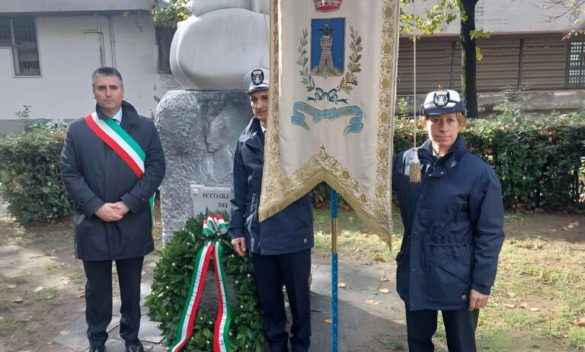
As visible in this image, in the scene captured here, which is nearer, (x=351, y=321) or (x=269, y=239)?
(x=269, y=239)

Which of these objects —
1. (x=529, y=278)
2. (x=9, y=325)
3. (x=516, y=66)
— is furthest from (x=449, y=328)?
(x=516, y=66)

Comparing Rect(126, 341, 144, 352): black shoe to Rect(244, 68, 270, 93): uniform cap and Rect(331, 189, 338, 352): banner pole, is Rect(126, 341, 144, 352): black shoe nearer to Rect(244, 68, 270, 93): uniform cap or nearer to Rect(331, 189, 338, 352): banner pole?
Rect(331, 189, 338, 352): banner pole

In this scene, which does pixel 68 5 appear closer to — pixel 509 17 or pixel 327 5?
pixel 509 17

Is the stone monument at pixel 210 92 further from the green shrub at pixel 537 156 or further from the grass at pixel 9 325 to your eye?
the green shrub at pixel 537 156

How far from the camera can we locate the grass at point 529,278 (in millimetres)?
3559

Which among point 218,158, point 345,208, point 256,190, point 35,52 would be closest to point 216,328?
point 256,190

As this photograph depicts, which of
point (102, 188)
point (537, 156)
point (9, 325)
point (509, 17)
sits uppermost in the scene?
point (509, 17)

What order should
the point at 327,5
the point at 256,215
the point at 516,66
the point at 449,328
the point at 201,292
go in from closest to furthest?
1. the point at 449,328
2. the point at 327,5
3. the point at 256,215
4. the point at 201,292
5. the point at 516,66

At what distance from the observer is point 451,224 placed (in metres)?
2.38

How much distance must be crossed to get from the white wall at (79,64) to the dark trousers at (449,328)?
12.9m

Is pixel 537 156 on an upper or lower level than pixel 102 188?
lower

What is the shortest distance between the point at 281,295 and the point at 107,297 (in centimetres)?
108

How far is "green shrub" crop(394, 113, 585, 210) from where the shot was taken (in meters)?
6.20

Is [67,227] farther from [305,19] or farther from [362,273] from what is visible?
[305,19]
